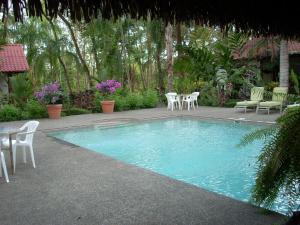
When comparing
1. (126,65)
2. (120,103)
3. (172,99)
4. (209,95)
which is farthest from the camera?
(126,65)

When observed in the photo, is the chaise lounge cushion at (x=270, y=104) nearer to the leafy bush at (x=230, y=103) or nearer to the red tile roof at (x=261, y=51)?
the leafy bush at (x=230, y=103)

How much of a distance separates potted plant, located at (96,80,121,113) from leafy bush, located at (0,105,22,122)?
11.8ft

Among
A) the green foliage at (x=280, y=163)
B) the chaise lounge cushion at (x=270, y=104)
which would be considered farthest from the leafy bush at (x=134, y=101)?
the green foliage at (x=280, y=163)

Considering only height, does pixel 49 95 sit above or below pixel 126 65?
below

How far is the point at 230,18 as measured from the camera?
9.98ft

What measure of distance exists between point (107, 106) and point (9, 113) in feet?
13.4

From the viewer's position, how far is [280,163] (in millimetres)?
3113

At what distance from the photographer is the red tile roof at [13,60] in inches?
676

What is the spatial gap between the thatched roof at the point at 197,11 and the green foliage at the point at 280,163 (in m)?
0.81

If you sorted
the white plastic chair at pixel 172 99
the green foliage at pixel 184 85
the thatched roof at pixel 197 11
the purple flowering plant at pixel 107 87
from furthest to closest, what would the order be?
the green foliage at pixel 184 85, the white plastic chair at pixel 172 99, the purple flowering plant at pixel 107 87, the thatched roof at pixel 197 11

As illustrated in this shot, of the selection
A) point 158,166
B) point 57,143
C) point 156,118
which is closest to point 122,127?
point 156,118

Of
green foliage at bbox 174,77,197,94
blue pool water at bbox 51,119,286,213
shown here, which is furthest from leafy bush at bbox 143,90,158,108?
blue pool water at bbox 51,119,286,213

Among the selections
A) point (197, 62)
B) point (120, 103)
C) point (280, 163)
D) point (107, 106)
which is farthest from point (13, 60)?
point (280, 163)

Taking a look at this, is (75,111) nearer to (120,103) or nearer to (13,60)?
(120,103)
